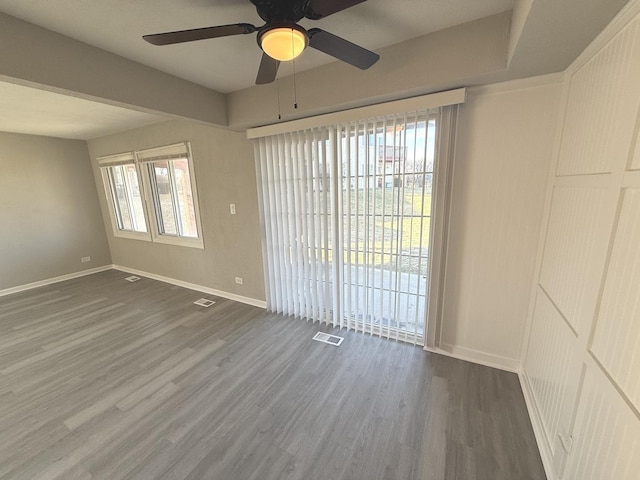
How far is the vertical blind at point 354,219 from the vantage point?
212cm

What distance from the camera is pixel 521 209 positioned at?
5.95 feet

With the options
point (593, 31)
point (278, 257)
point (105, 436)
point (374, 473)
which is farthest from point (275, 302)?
point (593, 31)

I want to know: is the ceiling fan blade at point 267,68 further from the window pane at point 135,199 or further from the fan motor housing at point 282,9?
the window pane at point 135,199

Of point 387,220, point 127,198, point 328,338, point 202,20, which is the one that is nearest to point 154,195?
point 127,198

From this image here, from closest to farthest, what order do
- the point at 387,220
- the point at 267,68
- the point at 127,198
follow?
the point at 267,68, the point at 387,220, the point at 127,198

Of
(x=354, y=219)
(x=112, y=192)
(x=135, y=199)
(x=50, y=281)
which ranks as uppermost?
(x=112, y=192)

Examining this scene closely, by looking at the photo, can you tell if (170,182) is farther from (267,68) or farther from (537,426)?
(537,426)

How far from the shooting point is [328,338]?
2561 millimetres

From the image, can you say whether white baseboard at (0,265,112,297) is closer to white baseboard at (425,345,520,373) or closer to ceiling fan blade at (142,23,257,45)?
ceiling fan blade at (142,23,257,45)

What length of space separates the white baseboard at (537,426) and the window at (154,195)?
387 cm

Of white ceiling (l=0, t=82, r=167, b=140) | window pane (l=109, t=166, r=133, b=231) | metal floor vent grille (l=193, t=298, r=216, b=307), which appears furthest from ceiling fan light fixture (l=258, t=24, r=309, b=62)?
window pane (l=109, t=166, r=133, b=231)

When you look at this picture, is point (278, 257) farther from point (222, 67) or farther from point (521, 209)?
point (521, 209)

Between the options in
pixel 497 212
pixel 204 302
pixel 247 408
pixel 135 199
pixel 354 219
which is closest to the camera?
pixel 247 408

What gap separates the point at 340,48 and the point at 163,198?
3.82 metres
